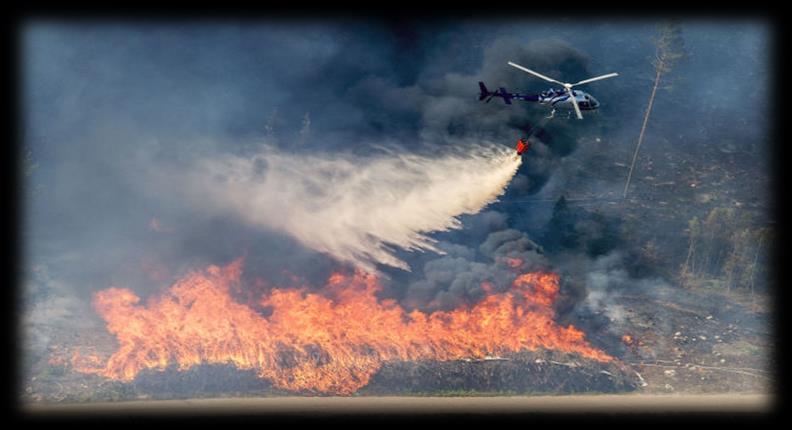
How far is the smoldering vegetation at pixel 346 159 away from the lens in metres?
61.7

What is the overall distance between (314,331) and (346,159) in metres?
13.2

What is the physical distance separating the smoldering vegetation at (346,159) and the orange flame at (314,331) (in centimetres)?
123

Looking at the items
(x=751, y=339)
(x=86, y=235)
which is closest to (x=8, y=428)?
(x=86, y=235)

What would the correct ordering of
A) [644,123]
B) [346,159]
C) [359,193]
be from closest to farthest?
1. [359,193]
2. [346,159]
3. [644,123]

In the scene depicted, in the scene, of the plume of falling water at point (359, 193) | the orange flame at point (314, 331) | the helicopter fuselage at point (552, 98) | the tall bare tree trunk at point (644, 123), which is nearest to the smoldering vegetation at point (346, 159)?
the plume of falling water at point (359, 193)

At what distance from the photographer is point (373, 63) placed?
71375mm

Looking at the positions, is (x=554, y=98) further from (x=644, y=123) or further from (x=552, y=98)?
(x=644, y=123)

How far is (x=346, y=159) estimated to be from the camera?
65125 millimetres

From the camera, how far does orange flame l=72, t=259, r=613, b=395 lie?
58.3 meters

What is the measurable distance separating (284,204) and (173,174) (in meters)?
8.40

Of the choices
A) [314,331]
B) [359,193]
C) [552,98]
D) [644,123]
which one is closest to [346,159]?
[359,193]

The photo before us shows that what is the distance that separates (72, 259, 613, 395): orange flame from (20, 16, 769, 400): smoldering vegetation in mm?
1230

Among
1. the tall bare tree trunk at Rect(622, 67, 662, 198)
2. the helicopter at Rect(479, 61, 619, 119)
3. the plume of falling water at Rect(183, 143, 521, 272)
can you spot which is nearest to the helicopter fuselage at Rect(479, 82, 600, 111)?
the helicopter at Rect(479, 61, 619, 119)

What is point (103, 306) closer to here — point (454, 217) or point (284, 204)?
point (284, 204)
